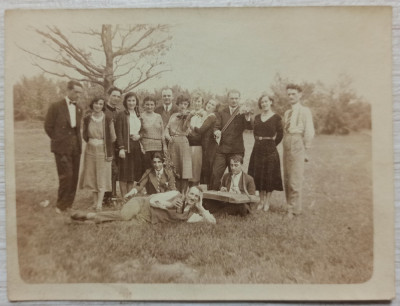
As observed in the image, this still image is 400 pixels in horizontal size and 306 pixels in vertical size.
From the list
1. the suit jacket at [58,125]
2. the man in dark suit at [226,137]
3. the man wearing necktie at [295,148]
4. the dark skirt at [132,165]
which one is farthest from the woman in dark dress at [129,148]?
the man wearing necktie at [295,148]

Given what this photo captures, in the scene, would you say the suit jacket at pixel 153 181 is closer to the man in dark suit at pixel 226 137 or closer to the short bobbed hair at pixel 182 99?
the man in dark suit at pixel 226 137

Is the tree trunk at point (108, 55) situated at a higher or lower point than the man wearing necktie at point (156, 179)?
higher

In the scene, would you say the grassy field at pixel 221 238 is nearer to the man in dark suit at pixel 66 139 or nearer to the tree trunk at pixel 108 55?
the man in dark suit at pixel 66 139

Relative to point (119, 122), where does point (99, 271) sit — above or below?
below

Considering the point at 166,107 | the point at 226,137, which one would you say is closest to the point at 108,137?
the point at 166,107

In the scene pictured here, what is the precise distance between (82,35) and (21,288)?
1097 millimetres

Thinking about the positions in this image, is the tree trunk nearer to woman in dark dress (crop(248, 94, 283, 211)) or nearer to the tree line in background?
the tree line in background

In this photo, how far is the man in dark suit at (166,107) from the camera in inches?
62.4

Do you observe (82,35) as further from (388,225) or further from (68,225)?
(388,225)

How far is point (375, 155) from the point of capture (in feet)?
5.16

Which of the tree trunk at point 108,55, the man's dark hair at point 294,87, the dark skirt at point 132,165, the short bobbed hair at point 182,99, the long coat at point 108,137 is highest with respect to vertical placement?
the tree trunk at point 108,55

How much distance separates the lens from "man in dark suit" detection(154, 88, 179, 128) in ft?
5.20

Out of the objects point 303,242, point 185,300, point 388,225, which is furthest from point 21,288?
point 388,225

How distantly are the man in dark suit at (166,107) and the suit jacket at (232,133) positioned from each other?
0.65ft
